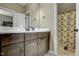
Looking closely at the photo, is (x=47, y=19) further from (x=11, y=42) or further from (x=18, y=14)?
(x=11, y=42)

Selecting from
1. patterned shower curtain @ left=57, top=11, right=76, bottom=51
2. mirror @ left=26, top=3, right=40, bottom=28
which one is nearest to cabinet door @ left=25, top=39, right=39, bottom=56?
mirror @ left=26, top=3, right=40, bottom=28

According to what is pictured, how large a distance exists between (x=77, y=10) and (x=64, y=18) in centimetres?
30

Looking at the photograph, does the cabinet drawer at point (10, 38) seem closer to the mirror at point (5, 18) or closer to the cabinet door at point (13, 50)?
the cabinet door at point (13, 50)

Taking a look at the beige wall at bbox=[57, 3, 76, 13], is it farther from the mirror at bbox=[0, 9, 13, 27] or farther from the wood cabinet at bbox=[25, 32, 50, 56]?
the mirror at bbox=[0, 9, 13, 27]

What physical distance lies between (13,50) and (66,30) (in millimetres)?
1056

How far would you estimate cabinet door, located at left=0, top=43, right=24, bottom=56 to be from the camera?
1.49 m

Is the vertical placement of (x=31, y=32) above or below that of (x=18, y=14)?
below

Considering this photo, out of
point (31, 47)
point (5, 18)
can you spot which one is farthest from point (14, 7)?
point (31, 47)

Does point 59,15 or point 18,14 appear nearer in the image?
point 18,14

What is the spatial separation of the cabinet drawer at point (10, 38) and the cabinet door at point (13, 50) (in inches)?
2.3

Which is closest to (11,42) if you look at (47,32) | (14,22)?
(14,22)

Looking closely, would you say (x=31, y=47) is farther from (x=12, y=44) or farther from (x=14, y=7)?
(x=14, y=7)

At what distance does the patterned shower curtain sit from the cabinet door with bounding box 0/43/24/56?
784 mm

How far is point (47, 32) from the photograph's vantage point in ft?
7.73
